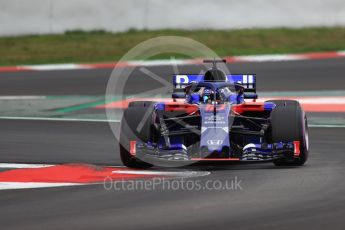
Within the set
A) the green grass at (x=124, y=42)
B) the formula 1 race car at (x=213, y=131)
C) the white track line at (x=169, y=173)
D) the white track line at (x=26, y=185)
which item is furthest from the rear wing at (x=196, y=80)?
the green grass at (x=124, y=42)

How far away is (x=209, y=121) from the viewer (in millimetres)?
11477

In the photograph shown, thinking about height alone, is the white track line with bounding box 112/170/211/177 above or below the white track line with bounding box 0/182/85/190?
below

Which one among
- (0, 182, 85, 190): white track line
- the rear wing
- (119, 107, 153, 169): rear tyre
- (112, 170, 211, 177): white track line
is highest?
the rear wing

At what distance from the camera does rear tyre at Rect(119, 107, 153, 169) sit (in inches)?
464

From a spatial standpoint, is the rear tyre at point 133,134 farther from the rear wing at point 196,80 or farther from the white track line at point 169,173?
the rear wing at point 196,80

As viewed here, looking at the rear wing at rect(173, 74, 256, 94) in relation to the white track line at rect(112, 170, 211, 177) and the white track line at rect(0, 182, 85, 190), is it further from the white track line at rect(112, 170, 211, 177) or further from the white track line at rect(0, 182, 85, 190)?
the white track line at rect(0, 182, 85, 190)

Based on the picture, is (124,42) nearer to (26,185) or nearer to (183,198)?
(26,185)

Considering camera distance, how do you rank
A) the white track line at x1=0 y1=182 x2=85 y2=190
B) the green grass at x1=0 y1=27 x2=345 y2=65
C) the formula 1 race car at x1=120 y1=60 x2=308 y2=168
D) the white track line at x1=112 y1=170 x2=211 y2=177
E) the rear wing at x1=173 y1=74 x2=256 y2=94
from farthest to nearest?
1. the green grass at x1=0 y1=27 x2=345 y2=65
2. the rear wing at x1=173 y1=74 x2=256 y2=94
3. the formula 1 race car at x1=120 y1=60 x2=308 y2=168
4. the white track line at x1=112 y1=170 x2=211 y2=177
5. the white track line at x1=0 y1=182 x2=85 y2=190

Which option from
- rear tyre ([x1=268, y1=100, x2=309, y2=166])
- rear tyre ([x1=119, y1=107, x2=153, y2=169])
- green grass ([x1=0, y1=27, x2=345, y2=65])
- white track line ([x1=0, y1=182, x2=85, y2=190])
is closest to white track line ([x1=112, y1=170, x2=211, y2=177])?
rear tyre ([x1=119, y1=107, x2=153, y2=169])

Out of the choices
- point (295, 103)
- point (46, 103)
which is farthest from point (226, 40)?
point (295, 103)

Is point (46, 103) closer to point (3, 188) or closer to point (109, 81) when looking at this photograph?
point (109, 81)

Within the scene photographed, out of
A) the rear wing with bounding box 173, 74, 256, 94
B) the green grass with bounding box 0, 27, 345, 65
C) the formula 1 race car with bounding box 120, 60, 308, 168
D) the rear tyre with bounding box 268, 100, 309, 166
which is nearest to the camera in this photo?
the formula 1 race car with bounding box 120, 60, 308, 168

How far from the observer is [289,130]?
1167cm

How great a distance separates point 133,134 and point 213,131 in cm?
102
